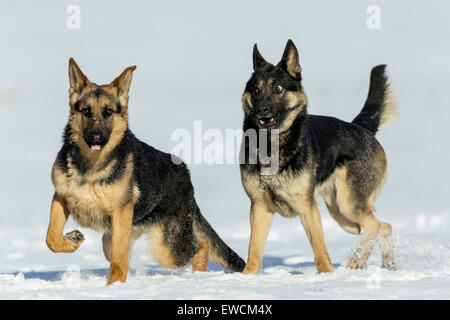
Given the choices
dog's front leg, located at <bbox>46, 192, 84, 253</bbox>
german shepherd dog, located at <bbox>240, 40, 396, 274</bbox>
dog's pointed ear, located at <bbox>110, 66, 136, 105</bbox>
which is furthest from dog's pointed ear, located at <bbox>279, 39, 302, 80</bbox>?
dog's front leg, located at <bbox>46, 192, 84, 253</bbox>

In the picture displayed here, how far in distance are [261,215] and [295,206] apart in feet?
1.34

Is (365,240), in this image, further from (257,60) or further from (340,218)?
(257,60)

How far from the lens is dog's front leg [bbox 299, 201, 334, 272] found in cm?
824

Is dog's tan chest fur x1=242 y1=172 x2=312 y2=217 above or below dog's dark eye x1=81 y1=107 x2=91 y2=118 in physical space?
below

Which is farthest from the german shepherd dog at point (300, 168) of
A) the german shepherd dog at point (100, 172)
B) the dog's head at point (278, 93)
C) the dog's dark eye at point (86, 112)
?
the dog's dark eye at point (86, 112)

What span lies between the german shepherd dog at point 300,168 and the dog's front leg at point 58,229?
202 centimetres

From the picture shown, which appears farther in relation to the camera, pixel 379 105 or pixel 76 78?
pixel 379 105

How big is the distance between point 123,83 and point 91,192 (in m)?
1.20

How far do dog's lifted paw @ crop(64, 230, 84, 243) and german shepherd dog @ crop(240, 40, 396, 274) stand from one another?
190cm

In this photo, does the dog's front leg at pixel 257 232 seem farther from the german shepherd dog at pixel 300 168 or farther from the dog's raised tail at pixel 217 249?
the dog's raised tail at pixel 217 249

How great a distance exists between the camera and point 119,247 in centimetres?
757

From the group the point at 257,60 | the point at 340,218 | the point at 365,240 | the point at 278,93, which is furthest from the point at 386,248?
the point at 257,60

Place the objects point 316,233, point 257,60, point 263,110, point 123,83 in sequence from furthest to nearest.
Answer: point 257,60
point 316,233
point 263,110
point 123,83

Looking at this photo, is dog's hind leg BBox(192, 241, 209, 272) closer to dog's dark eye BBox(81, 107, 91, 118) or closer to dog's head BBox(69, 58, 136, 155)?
dog's head BBox(69, 58, 136, 155)
